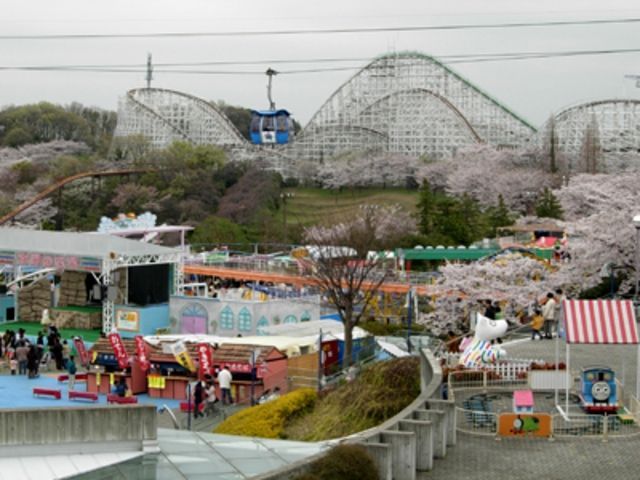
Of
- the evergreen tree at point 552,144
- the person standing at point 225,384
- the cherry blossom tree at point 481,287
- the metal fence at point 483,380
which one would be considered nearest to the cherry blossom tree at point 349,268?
the cherry blossom tree at point 481,287

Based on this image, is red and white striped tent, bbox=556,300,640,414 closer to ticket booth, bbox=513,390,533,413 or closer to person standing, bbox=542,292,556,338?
ticket booth, bbox=513,390,533,413

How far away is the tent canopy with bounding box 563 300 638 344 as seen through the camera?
15315mm

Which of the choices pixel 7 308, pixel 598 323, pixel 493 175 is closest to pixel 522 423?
pixel 598 323

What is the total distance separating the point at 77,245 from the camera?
3356 cm

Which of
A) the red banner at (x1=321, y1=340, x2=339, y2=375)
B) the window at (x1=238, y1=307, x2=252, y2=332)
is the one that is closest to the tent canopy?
the red banner at (x1=321, y1=340, x2=339, y2=375)

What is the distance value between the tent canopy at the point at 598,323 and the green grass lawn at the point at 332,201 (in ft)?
126

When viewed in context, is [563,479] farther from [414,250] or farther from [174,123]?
[174,123]

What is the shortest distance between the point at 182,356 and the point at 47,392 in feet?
8.95

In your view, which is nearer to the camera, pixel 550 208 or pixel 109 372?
pixel 109 372

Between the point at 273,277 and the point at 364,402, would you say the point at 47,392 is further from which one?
the point at 273,277

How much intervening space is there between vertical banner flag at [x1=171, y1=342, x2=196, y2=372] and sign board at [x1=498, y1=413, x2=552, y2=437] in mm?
9896

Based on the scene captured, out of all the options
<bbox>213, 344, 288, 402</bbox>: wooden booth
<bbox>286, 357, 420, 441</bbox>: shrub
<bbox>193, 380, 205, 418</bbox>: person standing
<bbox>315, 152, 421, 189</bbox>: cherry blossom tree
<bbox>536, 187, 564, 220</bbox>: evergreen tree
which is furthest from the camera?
<bbox>315, 152, 421, 189</bbox>: cherry blossom tree

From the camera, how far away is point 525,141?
64.4 m

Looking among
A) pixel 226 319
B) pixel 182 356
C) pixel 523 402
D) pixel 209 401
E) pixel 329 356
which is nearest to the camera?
pixel 523 402
